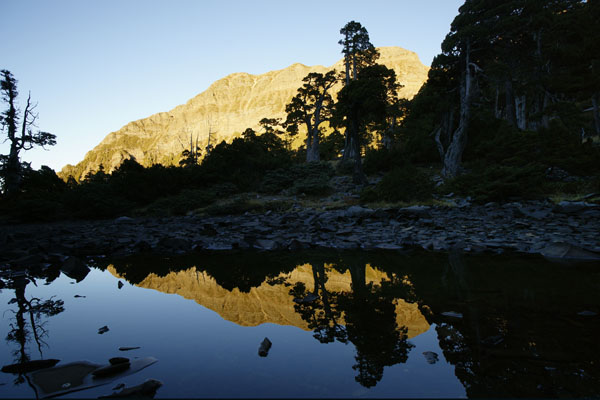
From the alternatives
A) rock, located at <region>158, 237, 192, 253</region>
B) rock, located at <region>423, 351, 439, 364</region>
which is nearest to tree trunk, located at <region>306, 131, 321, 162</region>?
rock, located at <region>158, 237, 192, 253</region>

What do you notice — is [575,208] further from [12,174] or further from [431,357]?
[12,174]

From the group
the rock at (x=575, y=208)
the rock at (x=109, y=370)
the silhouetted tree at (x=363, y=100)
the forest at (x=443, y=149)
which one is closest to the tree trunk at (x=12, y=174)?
the forest at (x=443, y=149)

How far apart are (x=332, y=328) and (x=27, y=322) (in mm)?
3229

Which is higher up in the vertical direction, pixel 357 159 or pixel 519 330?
pixel 357 159

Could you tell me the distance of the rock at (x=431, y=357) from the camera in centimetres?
198

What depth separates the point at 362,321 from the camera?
2.75m

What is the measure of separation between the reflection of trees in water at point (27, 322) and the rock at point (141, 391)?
78 cm

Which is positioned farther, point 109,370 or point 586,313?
point 586,313

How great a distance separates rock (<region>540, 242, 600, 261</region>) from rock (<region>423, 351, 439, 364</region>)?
473 centimetres

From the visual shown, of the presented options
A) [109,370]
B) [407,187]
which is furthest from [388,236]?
[109,370]

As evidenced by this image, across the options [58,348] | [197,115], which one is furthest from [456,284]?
[197,115]

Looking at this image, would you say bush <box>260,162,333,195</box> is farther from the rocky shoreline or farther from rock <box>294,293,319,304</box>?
rock <box>294,293,319,304</box>

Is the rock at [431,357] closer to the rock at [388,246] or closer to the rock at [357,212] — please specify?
the rock at [388,246]

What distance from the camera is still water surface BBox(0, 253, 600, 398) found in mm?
1733
